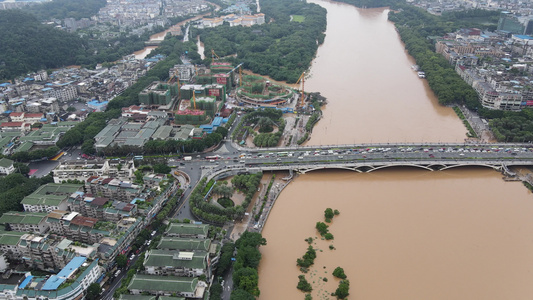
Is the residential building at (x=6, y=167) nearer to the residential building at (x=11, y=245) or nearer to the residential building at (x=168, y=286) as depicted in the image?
the residential building at (x=11, y=245)

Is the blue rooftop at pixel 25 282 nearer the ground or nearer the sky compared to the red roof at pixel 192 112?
nearer the ground

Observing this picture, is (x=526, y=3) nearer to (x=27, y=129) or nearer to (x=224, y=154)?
(x=224, y=154)

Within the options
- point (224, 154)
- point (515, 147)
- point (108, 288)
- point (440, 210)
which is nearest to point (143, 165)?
point (224, 154)

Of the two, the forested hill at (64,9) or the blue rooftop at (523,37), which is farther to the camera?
the forested hill at (64,9)

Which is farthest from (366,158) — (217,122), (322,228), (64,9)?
(64,9)

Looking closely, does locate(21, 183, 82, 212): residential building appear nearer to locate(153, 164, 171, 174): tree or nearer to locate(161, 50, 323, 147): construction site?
locate(153, 164, 171, 174): tree

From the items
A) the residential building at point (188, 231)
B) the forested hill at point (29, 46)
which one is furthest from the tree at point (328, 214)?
the forested hill at point (29, 46)
